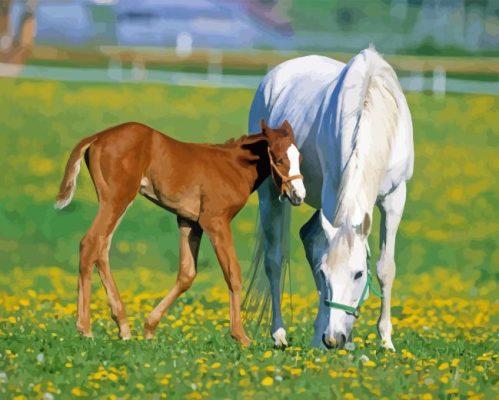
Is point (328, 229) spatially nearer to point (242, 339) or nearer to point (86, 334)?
point (242, 339)

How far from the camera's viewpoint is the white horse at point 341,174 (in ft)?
29.8

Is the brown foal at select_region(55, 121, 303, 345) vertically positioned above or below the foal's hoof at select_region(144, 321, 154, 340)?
above

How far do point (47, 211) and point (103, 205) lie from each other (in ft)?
31.4

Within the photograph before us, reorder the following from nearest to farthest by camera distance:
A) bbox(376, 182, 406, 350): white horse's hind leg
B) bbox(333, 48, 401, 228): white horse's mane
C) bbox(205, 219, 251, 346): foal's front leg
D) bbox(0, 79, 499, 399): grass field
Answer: bbox(0, 79, 499, 399): grass field → bbox(333, 48, 401, 228): white horse's mane → bbox(205, 219, 251, 346): foal's front leg → bbox(376, 182, 406, 350): white horse's hind leg

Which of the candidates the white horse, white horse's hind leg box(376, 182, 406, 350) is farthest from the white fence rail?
white horse's hind leg box(376, 182, 406, 350)

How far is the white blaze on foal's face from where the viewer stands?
378 inches

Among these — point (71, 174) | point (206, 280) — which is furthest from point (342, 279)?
point (206, 280)

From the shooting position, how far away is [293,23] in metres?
46.5

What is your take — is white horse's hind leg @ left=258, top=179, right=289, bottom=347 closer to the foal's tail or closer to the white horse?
the white horse

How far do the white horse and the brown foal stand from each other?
409 mm

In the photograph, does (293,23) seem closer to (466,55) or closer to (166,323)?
(466,55)

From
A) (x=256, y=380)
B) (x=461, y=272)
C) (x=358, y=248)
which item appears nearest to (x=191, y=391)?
(x=256, y=380)

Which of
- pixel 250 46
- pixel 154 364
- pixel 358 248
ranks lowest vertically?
pixel 250 46

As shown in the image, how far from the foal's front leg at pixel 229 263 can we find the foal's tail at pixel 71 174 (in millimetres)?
974
